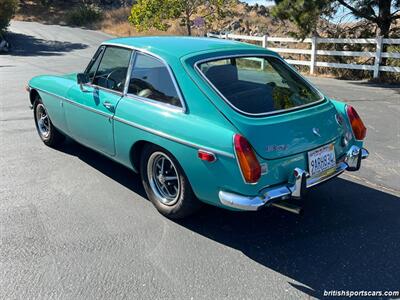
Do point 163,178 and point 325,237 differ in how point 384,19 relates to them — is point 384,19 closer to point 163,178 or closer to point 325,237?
point 325,237

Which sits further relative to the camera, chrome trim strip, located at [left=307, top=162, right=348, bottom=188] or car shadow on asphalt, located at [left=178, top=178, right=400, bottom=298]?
chrome trim strip, located at [left=307, top=162, right=348, bottom=188]

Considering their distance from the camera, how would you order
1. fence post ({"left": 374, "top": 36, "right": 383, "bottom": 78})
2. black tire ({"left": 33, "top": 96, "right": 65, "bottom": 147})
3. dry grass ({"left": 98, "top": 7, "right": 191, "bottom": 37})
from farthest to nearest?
dry grass ({"left": 98, "top": 7, "right": 191, "bottom": 37})
fence post ({"left": 374, "top": 36, "right": 383, "bottom": 78})
black tire ({"left": 33, "top": 96, "right": 65, "bottom": 147})

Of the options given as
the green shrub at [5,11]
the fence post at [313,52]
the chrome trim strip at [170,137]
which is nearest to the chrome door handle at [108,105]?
the chrome trim strip at [170,137]

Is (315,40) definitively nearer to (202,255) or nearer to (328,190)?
(328,190)

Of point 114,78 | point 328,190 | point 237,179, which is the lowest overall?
point 328,190

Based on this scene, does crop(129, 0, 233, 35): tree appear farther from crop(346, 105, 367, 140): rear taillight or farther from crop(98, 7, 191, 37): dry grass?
crop(346, 105, 367, 140): rear taillight

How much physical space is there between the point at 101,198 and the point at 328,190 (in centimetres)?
243

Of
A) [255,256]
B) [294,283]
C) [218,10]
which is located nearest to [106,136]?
[255,256]

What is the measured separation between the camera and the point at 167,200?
157 inches

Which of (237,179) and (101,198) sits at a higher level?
(237,179)

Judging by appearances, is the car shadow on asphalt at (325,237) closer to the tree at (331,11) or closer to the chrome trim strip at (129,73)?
the chrome trim strip at (129,73)

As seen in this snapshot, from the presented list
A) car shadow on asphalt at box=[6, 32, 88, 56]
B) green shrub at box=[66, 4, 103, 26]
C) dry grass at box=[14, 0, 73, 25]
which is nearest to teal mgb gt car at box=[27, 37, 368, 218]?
car shadow on asphalt at box=[6, 32, 88, 56]

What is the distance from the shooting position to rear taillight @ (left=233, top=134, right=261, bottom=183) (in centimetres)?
316

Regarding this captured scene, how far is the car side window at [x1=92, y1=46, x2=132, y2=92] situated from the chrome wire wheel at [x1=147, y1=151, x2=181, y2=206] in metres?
0.89
